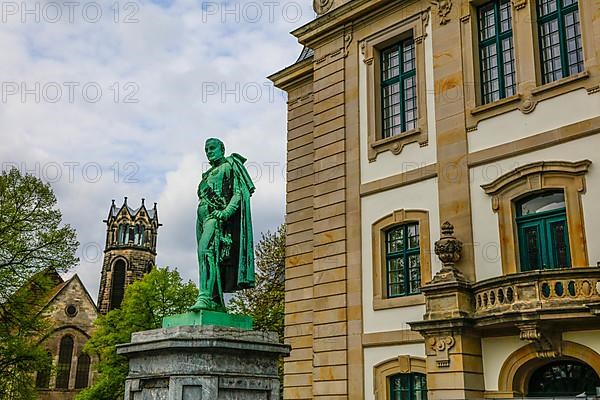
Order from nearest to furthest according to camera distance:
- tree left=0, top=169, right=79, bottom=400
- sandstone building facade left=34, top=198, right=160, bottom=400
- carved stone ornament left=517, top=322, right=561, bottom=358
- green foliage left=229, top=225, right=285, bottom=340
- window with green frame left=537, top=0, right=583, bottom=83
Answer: carved stone ornament left=517, top=322, right=561, bottom=358 < window with green frame left=537, top=0, right=583, bottom=83 < tree left=0, top=169, right=79, bottom=400 < green foliage left=229, top=225, right=285, bottom=340 < sandstone building facade left=34, top=198, right=160, bottom=400

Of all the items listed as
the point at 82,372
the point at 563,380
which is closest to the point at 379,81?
the point at 563,380

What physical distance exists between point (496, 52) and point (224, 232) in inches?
418

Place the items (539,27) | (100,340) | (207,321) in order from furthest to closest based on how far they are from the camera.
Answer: (100,340)
(539,27)
(207,321)

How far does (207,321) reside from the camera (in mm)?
8922

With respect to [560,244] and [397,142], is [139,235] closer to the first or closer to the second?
[397,142]

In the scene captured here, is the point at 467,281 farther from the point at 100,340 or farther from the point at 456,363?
the point at 100,340

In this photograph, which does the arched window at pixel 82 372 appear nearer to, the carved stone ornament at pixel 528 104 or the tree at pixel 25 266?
the tree at pixel 25 266

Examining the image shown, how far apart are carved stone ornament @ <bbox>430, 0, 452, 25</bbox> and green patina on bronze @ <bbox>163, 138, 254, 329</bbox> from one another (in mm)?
10396

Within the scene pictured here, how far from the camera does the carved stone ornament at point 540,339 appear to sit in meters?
13.7

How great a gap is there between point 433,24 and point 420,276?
263 inches

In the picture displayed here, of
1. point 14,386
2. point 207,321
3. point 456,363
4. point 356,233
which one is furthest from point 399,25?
point 14,386

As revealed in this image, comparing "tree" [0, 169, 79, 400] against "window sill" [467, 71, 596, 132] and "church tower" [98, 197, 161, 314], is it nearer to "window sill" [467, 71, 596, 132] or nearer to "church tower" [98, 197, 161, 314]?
"window sill" [467, 71, 596, 132]

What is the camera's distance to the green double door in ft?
49.4

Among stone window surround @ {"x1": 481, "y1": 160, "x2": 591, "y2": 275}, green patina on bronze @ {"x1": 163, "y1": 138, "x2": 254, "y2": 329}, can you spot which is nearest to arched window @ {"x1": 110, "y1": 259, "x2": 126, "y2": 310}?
stone window surround @ {"x1": 481, "y1": 160, "x2": 591, "y2": 275}
